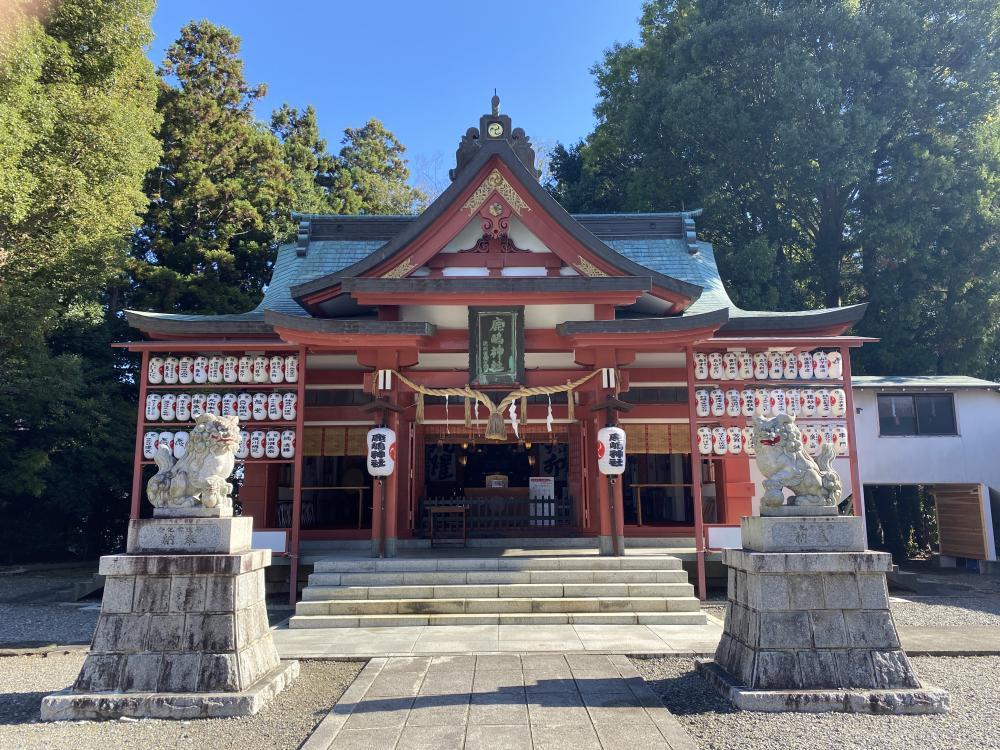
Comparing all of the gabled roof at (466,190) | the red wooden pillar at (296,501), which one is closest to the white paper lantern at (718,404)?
the gabled roof at (466,190)

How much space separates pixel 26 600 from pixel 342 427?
7.03 metres

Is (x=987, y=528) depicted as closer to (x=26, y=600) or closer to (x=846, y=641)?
(x=846, y=641)

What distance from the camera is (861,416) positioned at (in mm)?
16750

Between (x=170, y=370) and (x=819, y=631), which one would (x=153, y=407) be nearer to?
(x=170, y=370)

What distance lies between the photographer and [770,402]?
11.9 m

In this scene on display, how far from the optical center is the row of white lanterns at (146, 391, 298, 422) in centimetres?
1173

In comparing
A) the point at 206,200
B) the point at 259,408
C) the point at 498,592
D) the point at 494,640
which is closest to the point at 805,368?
the point at 498,592

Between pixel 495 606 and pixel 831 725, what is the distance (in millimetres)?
5285

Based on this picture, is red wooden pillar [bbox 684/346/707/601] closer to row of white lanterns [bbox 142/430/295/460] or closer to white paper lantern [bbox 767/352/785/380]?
white paper lantern [bbox 767/352/785/380]

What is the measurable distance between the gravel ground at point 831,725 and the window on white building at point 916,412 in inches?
446

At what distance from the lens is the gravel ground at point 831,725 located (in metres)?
5.07

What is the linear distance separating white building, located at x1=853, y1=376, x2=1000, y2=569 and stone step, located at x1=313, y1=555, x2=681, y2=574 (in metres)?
8.77

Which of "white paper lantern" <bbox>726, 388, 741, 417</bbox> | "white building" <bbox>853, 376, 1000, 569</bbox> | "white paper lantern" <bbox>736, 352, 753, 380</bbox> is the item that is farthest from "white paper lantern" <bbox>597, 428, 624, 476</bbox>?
"white building" <bbox>853, 376, 1000, 569</bbox>

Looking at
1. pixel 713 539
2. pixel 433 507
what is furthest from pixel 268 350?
pixel 713 539
